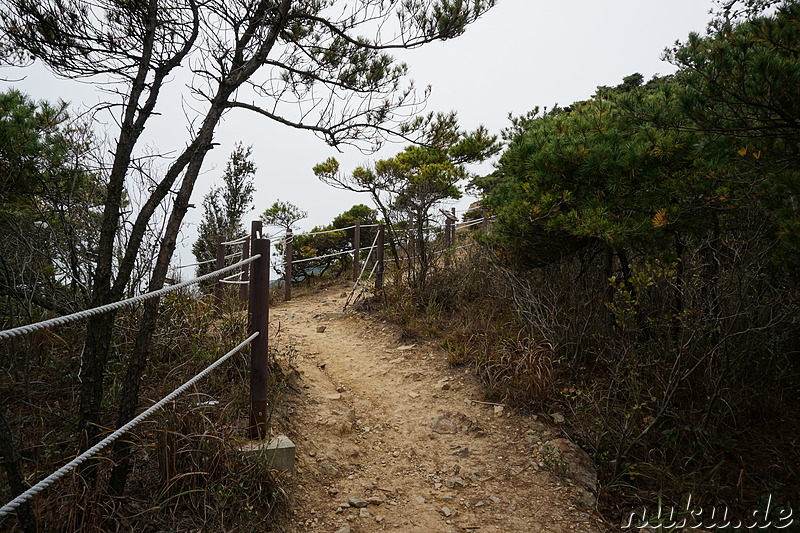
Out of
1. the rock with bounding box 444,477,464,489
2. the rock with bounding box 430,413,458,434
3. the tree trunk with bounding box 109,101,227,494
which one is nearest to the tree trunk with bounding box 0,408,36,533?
the tree trunk with bounding box 109,101,227,494

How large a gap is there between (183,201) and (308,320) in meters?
4.52

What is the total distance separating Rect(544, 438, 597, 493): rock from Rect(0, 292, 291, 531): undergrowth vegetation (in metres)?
2.00

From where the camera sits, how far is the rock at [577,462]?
361 cm

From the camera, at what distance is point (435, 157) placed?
7.61 m

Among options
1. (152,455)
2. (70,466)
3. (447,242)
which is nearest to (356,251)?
(447,242)

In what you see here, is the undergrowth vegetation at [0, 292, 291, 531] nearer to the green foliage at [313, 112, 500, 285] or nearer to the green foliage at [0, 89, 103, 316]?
the green foliage at [0, 89, 103, 316]

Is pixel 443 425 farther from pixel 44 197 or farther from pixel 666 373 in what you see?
pixel 44 197

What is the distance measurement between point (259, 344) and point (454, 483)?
1639mm

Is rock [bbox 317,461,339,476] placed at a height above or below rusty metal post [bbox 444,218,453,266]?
below

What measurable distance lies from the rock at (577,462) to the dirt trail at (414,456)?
0.08m

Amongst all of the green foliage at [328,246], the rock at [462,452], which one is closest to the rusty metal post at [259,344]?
the rock at [462,452]

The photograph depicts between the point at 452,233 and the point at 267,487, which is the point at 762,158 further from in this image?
the point at 452,233

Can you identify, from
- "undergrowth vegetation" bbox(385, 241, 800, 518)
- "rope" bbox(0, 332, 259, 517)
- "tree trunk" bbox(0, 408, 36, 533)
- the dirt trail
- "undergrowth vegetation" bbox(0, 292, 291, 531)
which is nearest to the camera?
"rope" bbox(0, 332, 259, 517)

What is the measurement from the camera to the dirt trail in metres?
3.27
